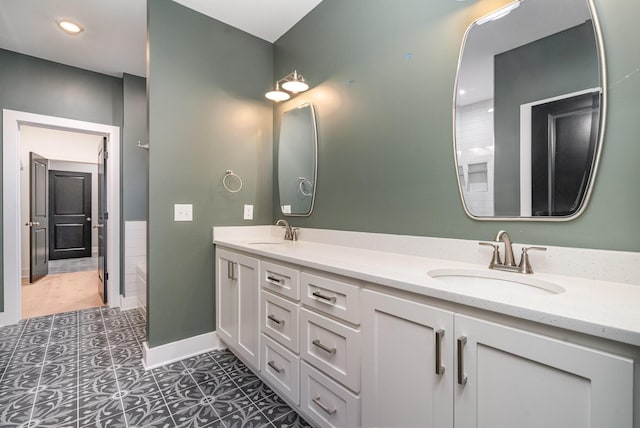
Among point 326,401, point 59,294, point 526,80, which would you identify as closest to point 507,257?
point 526,80

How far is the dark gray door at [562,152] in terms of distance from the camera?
1.07 meters

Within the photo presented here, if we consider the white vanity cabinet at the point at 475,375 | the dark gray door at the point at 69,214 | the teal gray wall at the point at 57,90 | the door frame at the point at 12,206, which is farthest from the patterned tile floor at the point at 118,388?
the dark gray door at the point at 69,214

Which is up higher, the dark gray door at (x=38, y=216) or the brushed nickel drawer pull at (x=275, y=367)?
the dark gray door at (x=38, y=216)

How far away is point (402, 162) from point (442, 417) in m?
1.19

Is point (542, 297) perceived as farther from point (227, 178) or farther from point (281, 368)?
point (227, 178)

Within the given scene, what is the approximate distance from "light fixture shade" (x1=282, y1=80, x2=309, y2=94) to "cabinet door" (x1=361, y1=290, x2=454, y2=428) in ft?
5.77

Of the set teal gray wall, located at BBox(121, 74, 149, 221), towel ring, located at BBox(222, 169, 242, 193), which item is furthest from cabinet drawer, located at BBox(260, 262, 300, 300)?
teal gray wall, located at BBox(121, 74, 149, 221)

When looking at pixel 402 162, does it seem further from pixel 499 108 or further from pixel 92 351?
pixel 92 351

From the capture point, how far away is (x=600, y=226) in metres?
1.05

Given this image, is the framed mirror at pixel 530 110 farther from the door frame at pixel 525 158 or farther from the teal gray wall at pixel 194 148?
the teal gray wall at pixel 194 148

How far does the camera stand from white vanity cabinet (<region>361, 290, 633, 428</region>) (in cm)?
65

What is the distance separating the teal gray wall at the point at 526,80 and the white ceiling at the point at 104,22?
159 centimetres

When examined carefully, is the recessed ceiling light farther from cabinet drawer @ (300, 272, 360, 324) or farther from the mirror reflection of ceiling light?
the mirror reflection of ceiling light

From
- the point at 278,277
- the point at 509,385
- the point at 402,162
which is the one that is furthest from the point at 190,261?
the point at 509,385
